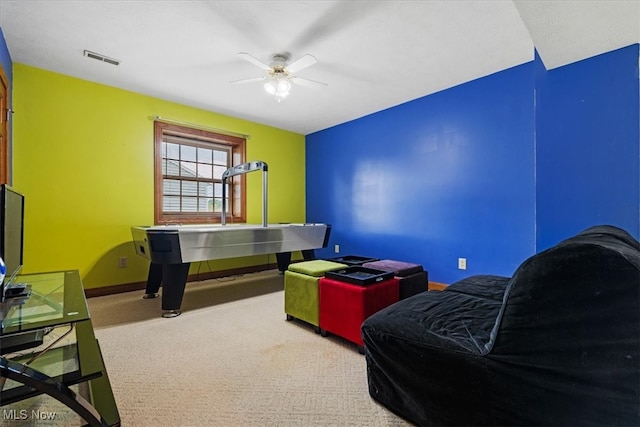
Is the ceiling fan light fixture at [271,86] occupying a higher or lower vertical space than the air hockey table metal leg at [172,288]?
higher

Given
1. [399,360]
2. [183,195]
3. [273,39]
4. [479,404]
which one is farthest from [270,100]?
[479,404]

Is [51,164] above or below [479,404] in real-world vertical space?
above

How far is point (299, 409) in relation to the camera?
1292 mm

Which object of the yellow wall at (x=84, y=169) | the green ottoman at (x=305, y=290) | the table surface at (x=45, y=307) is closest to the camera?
the table surface at (x=45, y=307)

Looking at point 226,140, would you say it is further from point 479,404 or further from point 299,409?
point 479,404

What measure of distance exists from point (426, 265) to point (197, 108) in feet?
11.7

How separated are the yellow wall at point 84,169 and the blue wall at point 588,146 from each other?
3.72m

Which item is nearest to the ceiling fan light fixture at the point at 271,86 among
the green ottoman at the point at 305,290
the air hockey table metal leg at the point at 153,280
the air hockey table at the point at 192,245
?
the air hockey table at the point at 192,245

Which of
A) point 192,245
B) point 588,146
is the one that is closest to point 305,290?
point 192,245

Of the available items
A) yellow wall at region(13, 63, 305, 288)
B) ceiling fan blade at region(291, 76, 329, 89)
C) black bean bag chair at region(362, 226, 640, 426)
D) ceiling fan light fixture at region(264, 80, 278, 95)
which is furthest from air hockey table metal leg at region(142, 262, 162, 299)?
black bean bag chair at region(362, 226, 640, 426)

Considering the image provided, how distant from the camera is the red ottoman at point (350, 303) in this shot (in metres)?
1.82

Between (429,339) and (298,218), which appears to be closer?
(429,339)

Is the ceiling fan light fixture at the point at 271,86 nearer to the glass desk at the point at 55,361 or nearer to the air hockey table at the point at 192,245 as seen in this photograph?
the air hockey table at the point at 192,245

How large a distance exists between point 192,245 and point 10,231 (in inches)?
48.6
